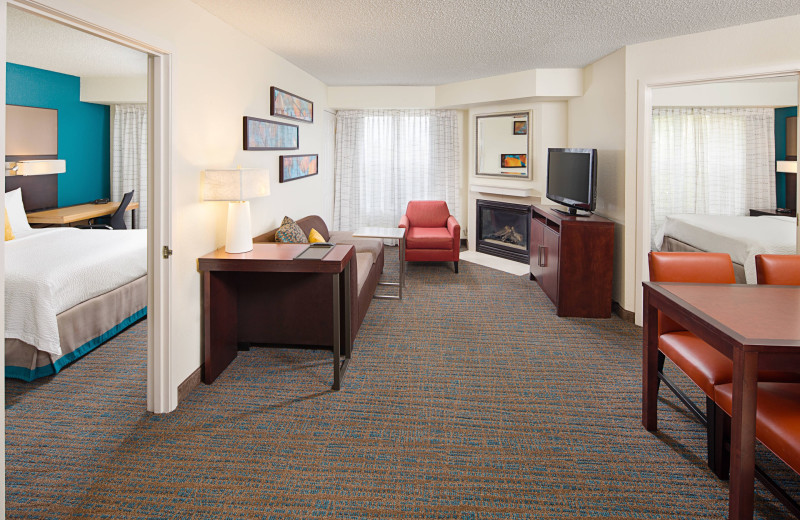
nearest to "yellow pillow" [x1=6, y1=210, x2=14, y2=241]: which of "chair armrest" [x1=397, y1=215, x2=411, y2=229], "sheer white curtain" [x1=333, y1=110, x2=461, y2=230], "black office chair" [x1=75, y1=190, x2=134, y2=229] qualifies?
"black office chair" [x1=75, y1=190, x2=134, y2=229]

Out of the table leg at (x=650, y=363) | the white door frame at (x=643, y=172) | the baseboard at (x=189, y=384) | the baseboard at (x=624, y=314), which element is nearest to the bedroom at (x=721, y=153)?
the baseboard at (x=624, y=314)

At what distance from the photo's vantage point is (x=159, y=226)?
2738 mm

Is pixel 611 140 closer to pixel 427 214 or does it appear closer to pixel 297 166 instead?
pixel 427 214

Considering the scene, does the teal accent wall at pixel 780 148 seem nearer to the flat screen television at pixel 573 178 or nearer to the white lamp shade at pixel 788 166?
the white lamp shade at pixel 788 166

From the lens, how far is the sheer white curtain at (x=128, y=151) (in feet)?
22.9

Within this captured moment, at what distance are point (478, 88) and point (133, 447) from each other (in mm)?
5578

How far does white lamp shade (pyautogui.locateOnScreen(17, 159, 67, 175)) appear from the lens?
4.99 metres

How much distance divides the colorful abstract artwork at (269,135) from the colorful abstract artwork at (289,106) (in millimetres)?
104

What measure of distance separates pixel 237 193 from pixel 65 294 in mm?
1398

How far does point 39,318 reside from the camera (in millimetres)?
3162

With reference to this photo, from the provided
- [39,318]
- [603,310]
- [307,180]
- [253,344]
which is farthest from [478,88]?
[39,318]

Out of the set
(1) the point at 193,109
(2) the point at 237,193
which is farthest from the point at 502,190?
(1) the point at 193,109

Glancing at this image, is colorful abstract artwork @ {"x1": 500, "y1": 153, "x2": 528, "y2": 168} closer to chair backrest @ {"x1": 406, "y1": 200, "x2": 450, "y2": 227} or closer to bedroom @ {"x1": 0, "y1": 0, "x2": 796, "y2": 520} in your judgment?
chair backrest @ {"x1": 406, "y1": 200, "x2": 450, "y2": 227}

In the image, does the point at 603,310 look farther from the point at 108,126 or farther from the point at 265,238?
the point at 108,126
